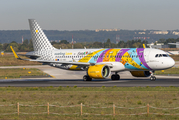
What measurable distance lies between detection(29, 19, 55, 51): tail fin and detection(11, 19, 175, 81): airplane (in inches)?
51.0

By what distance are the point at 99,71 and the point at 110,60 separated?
4.29 m

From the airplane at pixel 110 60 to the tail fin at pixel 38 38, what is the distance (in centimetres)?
130

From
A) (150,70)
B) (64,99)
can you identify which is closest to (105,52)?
(150,70)

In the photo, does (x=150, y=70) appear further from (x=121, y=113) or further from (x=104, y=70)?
(x=121, y=113)

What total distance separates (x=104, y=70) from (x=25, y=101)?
23.9 meters

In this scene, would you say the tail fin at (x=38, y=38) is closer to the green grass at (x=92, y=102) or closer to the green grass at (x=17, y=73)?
the green grass at (x=17, y=73)

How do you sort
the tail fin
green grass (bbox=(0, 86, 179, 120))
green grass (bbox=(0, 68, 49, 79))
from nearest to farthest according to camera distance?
green grass (bbox=(0, 86, 179, 120))
the tail fin
green grass (bbox=(0, 68, 49, 79))

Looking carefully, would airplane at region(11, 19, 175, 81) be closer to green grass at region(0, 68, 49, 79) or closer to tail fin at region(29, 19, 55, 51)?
tail fin at region(29, 19, 55, 51)

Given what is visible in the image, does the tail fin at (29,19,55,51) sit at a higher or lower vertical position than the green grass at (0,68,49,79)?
higher

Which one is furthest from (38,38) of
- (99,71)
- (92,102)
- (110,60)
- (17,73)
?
(92,102)

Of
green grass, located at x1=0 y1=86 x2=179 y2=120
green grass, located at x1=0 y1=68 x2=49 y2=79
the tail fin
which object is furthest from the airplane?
green grass, located at x1=0 y1=86 x2=179 y2=120

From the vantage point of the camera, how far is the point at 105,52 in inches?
2168

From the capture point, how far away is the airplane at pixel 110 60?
50312 mm

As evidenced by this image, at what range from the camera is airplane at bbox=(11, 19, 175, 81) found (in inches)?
1981
